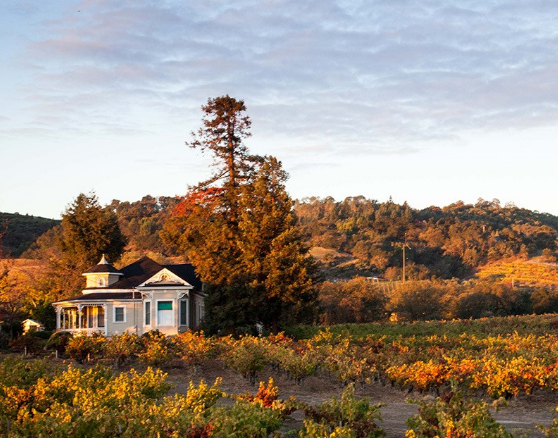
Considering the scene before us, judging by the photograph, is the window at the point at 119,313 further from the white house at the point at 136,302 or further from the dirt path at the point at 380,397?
the dirt path at the point at 380,397

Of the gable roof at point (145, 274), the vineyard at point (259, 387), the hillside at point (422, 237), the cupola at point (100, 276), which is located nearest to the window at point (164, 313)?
the gable roof at point (145, 274)

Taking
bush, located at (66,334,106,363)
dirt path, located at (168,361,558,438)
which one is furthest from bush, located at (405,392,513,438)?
bush, located at (66,334,106,363)

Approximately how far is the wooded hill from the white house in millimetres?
37460

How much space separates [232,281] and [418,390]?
732 inches

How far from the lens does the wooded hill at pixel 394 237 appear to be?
290 ft

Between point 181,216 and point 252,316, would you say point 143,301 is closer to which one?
point 181,216

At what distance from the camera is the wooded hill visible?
88438mm

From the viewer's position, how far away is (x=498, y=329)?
31.8 metres

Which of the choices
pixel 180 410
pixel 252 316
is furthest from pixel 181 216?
pixel 180 410

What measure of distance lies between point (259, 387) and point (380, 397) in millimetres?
3265

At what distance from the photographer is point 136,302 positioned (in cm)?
3916

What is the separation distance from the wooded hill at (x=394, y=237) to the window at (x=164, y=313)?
4108 centimetres

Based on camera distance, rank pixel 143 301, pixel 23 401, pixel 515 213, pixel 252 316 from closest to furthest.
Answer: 1. pixel 23 401
2. pixel 252 316
3. pixel 143 301
4. pixel 515 213

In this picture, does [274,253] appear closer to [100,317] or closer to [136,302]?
[136,302]
